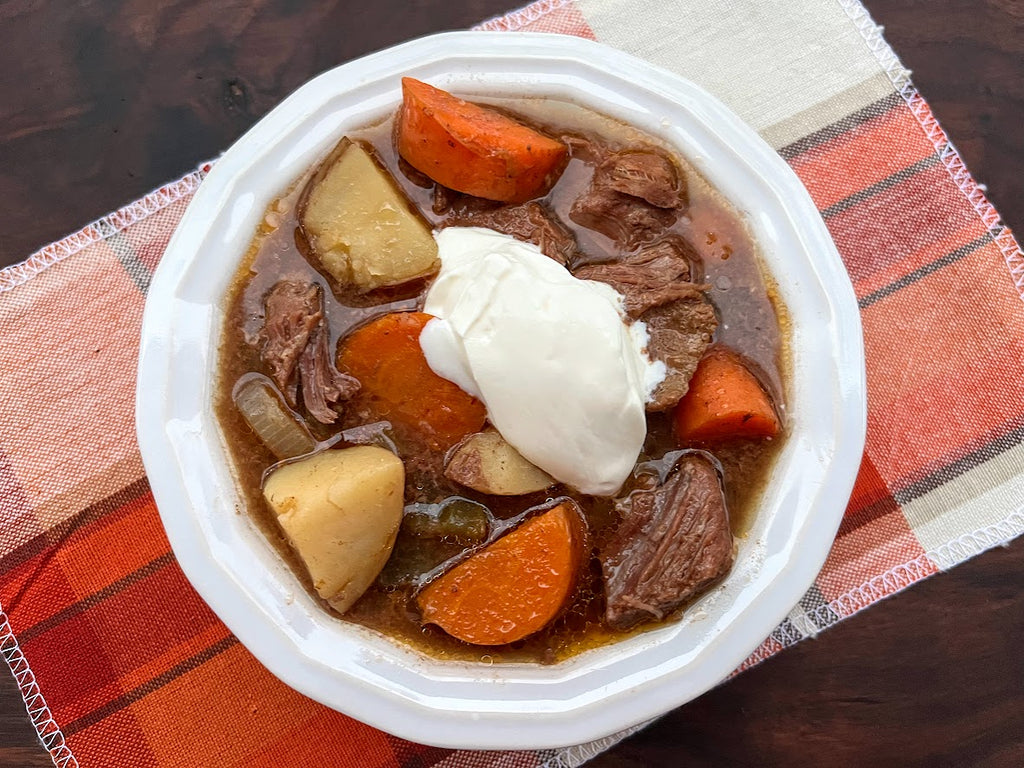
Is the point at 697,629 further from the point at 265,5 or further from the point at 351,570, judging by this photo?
the point at 265,5

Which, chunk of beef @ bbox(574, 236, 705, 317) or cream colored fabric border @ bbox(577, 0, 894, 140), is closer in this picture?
chunk of beef @ bbox(574, 236, 705, 317)

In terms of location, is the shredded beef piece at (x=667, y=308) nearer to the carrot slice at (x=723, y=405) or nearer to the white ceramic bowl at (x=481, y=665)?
Answer: the carrot slice at (x=723, y=405)

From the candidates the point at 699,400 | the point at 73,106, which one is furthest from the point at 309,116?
the point at 699,400

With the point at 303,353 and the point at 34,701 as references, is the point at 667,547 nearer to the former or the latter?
the point at 303,353

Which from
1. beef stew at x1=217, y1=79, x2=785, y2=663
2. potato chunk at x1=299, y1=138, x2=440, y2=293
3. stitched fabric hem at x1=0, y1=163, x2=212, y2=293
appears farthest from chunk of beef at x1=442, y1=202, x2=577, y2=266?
stitched fabric hem at x1=0, y1=163, x2=212, y2=293

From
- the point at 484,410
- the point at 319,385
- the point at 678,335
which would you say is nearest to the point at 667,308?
the point at 678,335

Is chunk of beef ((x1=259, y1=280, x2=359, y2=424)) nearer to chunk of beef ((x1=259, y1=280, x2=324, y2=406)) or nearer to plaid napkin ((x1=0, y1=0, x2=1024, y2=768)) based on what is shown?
chunk of beef ((x1=259, y1=280, x2=324, y2=406))

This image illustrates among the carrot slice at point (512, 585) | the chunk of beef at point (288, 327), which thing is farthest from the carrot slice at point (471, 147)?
the carrot slice at point (512, 585)
